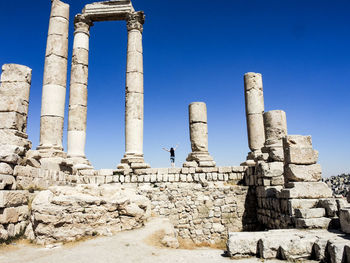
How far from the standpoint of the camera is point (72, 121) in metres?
15.4

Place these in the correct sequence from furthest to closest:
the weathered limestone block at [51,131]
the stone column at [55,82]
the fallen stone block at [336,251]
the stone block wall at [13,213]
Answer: the stone column at [55,82], the weathered limestone block at [51,131], the stone block wall at [13,213], the fallen stone block at [336,251]

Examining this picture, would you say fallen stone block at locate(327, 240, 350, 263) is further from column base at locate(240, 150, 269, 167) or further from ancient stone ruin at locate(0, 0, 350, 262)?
column base at locate(240, 150, 269, 167)

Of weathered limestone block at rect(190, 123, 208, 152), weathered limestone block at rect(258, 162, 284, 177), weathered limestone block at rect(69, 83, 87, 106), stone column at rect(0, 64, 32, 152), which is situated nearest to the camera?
stone column at rect(0, 64, 32, 152)

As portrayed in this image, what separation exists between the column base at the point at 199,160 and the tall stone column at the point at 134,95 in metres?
2.57

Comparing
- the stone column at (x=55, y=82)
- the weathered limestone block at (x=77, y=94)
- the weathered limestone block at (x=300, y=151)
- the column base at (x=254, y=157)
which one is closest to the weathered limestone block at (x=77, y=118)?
the weathered limestone block at (x=77, y=94)

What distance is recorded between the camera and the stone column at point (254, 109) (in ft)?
51.6

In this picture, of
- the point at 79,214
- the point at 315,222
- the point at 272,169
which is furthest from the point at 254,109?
the point at 79,214

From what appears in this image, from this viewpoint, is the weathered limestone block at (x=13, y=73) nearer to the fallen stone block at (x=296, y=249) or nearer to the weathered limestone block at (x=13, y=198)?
the weathered limestone block at (x=13, y=198)

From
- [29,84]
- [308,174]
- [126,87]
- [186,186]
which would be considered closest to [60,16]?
[126,87]

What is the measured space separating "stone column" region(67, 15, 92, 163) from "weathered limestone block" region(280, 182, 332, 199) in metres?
11.1

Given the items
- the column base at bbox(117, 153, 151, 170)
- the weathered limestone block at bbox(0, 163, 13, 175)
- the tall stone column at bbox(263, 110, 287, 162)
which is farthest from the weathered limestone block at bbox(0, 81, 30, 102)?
the tall stone column at bbox(263, 110, 287, 162)

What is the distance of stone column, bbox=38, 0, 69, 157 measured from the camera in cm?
1325

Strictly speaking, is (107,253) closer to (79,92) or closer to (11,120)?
(11,120)

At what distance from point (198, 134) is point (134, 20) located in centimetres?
837
